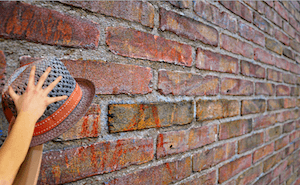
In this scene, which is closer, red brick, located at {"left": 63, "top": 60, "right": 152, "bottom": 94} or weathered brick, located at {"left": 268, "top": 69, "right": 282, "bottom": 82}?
red brick, located at {"left": 63, "top": 60, "right": 152, "bottom": 94}

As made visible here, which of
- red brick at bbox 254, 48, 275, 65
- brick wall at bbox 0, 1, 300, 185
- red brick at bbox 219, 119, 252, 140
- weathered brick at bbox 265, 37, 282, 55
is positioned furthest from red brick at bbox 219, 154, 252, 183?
weathered brick at bbox 265, 37, 282, 55

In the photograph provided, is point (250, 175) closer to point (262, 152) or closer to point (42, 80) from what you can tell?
point (262, 152)

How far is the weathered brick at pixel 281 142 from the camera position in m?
1.36

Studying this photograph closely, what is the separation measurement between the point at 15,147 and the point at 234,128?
91cm

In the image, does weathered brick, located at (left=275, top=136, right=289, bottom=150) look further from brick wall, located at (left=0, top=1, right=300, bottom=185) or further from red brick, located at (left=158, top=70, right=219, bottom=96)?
red brick, located at (left=158, top=70, right=219, bottom=96)

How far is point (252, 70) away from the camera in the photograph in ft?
3.54

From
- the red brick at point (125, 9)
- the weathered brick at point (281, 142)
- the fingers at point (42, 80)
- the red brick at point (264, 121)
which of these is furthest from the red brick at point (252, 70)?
the fingers at point (42, 80)

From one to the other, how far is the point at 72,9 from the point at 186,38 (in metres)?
0.41

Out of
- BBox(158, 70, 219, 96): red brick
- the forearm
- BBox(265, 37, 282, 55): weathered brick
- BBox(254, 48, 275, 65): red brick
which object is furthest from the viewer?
BBox(265, 37, 282, 55): weathered brick

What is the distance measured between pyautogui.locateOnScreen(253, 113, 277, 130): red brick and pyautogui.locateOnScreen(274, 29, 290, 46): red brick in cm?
52

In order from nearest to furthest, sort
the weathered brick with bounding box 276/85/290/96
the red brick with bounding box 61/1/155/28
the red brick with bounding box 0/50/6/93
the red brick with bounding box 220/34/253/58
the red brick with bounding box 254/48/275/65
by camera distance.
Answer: the red brick with bounding box 0/50/6/93
the red brick with bounding box 61/1/155/28
the red brick with bounding box 220/34/253/58
the red brick with bounding box 254/48/275/65
the weathered brick with bounding box 276/85/290/96

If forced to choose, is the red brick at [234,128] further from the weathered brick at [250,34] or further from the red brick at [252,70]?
the weathered brick at [250,34]

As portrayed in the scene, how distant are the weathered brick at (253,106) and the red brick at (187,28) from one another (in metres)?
0.40

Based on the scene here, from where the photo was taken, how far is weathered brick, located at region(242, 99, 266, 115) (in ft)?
3.37
